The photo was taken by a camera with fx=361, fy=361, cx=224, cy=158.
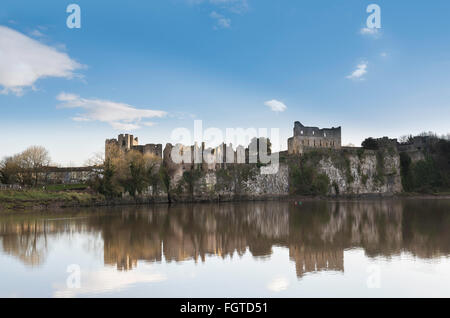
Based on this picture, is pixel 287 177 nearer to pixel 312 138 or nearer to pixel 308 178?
pixel 308 178

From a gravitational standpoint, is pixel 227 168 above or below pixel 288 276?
above

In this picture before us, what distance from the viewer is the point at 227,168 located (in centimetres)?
5644

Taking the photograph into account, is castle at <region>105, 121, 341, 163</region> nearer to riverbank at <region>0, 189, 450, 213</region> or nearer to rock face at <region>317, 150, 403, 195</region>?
rock face at <region>317, 150, 403, 195</region>

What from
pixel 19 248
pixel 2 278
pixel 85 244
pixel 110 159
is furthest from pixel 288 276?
pixel 110 159

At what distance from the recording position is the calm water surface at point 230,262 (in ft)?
27.2

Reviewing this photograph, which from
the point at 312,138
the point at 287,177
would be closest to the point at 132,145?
the point at 287,177

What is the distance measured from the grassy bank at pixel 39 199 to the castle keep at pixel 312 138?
35473 mm

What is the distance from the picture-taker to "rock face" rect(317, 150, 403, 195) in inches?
2403

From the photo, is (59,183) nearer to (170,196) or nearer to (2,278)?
(170,196)

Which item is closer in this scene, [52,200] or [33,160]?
[52,200]

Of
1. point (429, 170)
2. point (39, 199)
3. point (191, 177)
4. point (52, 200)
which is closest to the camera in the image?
point (39, 199)

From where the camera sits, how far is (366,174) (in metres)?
63.4

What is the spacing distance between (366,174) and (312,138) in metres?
11.3
